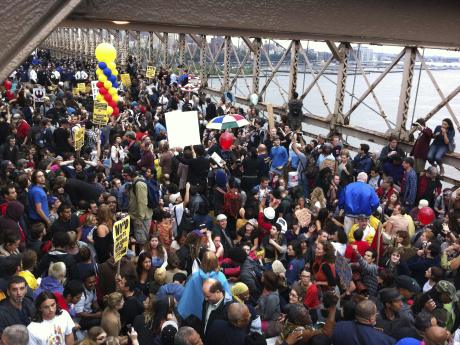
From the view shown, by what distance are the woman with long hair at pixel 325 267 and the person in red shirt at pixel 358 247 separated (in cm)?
41

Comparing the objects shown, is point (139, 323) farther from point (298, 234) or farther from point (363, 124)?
point (363, 124)

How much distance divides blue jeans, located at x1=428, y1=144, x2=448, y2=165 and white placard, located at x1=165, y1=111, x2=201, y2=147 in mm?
4458

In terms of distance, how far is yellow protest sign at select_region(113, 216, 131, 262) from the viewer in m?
4.77

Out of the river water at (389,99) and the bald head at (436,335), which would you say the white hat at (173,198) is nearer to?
the bald head at (436,335)

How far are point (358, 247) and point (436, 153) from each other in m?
3.94

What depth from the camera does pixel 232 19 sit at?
150 cm

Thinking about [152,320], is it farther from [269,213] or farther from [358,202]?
[358,202]

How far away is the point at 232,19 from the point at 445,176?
8.57 meters

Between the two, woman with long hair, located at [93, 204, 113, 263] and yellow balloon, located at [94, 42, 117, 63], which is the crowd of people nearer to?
woman with long hair, located at [93, 204, 113, 263]

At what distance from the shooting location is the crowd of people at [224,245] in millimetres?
3785

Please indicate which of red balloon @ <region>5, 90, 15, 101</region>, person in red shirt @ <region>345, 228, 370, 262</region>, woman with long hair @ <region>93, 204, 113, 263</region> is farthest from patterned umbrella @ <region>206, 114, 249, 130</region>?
red balloon @ <region>5, 90, 15, 101</region>

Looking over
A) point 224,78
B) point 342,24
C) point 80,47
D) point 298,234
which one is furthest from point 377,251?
point 80,47

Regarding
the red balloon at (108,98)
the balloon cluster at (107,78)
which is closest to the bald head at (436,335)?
the balloon cluster at (107,78)

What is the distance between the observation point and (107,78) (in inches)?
451
